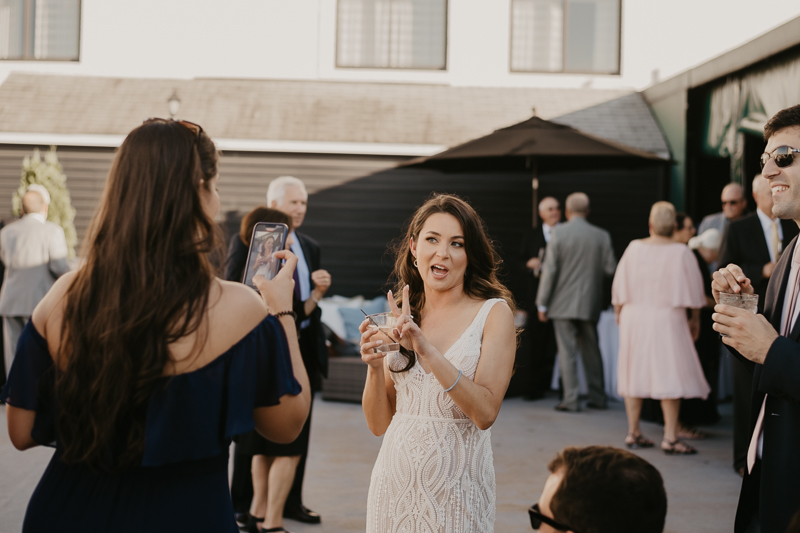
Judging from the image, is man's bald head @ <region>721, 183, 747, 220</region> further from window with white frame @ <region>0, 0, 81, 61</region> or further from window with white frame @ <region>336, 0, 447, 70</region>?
window with white frame @ <region>0, 0, 81, 61</region>

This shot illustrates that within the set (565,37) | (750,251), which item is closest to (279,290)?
(750,251)

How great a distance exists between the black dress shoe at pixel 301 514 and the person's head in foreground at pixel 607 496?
3091 millimetres

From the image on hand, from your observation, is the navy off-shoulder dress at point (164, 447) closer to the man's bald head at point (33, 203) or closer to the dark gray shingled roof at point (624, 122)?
the man's bald head at point (33, 203)

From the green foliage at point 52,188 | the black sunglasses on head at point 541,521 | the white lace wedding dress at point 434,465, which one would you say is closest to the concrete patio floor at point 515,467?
the white lace wedding dress at point 434,465

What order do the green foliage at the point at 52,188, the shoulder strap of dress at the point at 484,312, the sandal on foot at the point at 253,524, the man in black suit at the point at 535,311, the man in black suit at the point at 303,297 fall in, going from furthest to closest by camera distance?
the green foliage at the point at 52,188, the man in black suit at the point at 535,311, the man in black suit at the point at 303,297, the sandal on foot at the point at 253,524, the shoulder strap of dress at the point at 484,312

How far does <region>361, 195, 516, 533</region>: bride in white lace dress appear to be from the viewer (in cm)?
225

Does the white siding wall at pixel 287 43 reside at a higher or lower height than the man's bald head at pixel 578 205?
higher

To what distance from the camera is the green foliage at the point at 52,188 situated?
10039mm

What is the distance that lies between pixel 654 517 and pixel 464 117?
33.9 feet

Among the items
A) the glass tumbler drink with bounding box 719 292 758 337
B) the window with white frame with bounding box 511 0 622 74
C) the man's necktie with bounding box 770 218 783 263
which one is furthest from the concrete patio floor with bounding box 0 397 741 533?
the window with white frame with bounding box 511 0 622 74

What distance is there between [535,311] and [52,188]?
683cm

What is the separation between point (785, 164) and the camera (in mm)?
2146

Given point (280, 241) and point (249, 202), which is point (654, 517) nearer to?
point (280, 241)

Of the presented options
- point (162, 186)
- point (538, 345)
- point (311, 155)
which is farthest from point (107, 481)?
point (311, 155)
